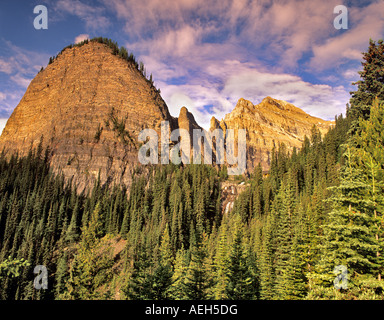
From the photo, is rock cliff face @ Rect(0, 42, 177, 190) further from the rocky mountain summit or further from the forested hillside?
the forested hillside

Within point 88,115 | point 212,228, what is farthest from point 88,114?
point 212,228

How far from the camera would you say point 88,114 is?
131375 mm

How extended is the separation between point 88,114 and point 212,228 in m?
89.8

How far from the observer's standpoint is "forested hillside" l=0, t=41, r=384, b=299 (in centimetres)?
1695

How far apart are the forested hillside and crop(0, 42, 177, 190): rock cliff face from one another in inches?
362

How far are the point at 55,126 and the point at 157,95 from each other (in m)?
62.8

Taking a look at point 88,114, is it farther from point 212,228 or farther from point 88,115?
point 212,228

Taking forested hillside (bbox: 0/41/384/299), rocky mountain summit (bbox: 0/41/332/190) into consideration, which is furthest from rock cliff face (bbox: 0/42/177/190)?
forested hillside (bbox: 0/41/384/299)

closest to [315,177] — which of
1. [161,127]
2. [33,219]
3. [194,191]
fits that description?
[194,191]

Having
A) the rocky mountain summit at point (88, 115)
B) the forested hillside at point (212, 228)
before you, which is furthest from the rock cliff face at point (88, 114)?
the forested hillside at point (212, 228)

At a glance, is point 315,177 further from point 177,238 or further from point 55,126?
point 55,126

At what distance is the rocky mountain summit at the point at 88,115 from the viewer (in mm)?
119662

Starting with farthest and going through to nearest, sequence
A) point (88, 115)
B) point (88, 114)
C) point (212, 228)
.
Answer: point (88, 114)
point (88, 115)
point (212, 228)
